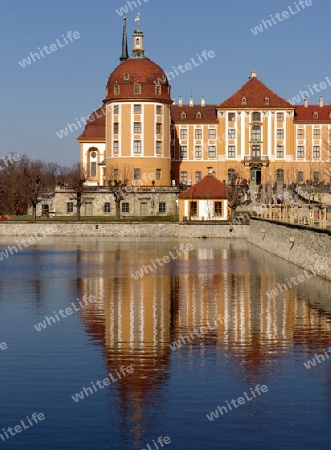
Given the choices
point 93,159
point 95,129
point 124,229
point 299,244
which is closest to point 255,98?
point 95,129

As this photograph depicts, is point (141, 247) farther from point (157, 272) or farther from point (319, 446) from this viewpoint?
point (319, 446)

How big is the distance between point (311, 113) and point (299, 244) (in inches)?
2435

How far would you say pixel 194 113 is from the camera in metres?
100

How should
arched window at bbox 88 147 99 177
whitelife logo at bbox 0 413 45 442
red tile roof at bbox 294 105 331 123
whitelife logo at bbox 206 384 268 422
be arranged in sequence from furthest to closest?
arched window at bbox 88 147 99 177 < red tile roof at bbox 294 105 331 123 < whitelife logo at bbox 206 384 268 422 < whitelife logo at bbox 0 413 45 442

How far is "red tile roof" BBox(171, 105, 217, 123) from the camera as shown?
99.1m

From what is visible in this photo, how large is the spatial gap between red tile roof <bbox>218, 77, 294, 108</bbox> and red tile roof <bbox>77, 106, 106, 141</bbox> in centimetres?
1519

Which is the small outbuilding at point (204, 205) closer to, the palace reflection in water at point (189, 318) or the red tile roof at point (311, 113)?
the red tile roof at point (311, 113)

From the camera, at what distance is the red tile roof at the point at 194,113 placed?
99.1 metres

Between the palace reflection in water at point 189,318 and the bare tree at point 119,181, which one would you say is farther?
the bare tree at point 119,181

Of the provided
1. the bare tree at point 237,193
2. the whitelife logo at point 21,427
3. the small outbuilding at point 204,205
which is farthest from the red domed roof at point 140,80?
the whitelife logo at point 21,427

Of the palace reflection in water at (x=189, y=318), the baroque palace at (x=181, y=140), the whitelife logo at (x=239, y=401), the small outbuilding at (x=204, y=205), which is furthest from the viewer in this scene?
the baroque palace at (x=181, y=140)

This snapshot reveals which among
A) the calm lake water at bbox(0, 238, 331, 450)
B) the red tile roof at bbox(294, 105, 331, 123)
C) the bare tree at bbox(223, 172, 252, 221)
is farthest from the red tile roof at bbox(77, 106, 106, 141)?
the calm lake water at bbox(0, 238, 331, 450)

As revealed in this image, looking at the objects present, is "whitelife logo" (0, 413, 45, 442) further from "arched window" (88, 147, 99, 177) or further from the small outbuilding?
"arched window" (88, 147, 99, 177)

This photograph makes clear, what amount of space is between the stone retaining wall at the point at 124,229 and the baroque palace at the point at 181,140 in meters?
9.44
